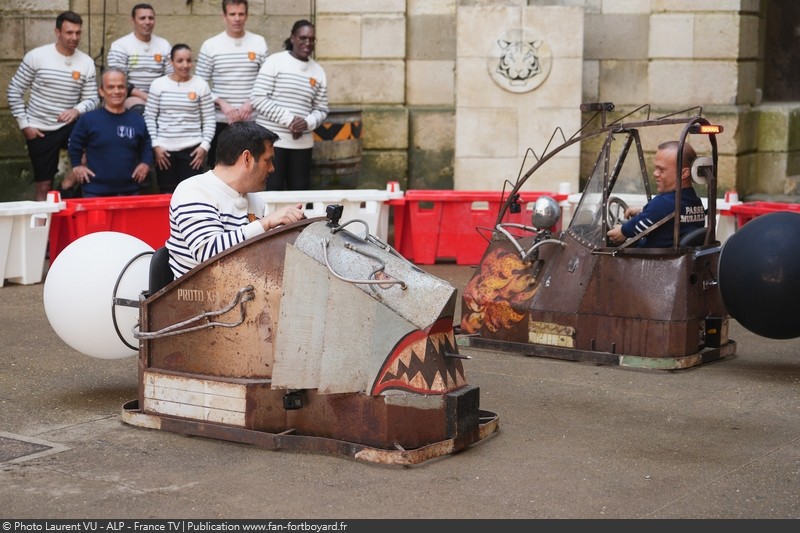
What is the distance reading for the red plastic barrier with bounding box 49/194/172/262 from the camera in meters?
10.3

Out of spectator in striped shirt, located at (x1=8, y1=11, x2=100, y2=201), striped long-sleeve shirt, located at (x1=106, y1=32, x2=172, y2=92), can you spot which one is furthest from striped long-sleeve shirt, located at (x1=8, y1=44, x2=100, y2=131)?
striped long-sleeve shirt, located at (x1=106, y1=32, x2=172, y2=92)

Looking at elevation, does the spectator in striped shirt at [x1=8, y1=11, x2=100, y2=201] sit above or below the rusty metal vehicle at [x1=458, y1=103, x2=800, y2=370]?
above

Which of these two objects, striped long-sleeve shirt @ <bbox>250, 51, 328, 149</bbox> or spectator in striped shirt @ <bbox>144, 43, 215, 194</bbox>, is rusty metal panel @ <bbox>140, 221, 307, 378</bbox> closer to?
spectator in striped shirt @ <bbox>144, 43, 215, 194</bbox>

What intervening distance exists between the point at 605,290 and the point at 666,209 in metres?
0.58

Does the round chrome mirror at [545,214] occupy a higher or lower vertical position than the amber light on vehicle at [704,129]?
lower

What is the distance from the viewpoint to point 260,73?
11.2 metres

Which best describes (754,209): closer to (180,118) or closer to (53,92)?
(180,118)

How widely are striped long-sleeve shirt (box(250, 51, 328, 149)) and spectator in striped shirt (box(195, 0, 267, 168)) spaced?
234 millimetres

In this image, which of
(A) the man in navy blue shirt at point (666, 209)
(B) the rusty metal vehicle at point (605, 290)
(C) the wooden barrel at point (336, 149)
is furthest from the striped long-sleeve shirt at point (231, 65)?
(A) the man in navy blue shirt at point (666, 209)

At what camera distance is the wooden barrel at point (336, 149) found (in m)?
11.6

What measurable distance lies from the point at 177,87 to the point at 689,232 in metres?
5.03

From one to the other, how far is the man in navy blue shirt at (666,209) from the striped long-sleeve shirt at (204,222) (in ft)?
8.31

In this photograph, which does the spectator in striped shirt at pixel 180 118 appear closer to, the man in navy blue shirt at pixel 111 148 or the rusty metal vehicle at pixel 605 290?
the man in navy blue shirt at pixel 111 148

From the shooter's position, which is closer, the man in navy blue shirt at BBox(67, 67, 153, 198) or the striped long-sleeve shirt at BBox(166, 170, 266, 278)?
the striped long-sleeve shirt at BBox(166, 170, 266, 278)
